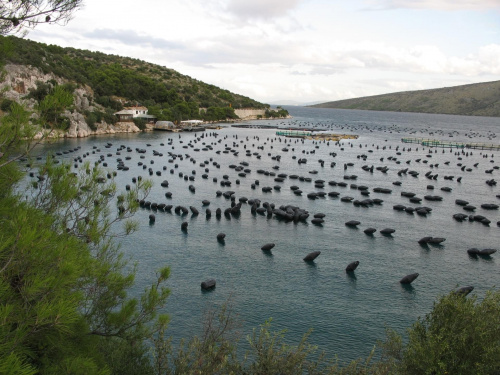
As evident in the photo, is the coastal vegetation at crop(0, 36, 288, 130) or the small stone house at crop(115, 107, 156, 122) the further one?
the small stone house at crop(115, 107, 156, 122)

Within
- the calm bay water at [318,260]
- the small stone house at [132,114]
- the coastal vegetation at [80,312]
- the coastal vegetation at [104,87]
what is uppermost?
the coastal vegetation at [104,87]

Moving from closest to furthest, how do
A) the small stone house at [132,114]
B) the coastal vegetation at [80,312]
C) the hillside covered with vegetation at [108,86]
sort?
the coastal vegetation at [80,312] → the hillside covered with vegetation at [108,86] → the small stone house at [132,114]

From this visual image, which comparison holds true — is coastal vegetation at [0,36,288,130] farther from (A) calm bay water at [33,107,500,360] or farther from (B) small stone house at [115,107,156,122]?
(A) calm bay water at [33,107,500,360]

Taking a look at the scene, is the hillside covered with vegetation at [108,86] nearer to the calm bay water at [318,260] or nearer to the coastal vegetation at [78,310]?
the calm bay water at [318,260]

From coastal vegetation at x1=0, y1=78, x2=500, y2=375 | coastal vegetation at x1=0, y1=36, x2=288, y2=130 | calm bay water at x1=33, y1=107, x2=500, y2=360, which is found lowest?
calm bay water at x1=33, y1=107, x2=500, y2=360

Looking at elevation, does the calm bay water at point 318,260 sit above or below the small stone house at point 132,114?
below

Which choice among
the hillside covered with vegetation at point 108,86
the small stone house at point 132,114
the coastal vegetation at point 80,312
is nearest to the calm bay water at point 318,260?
the coastal vegetation at point 80,312

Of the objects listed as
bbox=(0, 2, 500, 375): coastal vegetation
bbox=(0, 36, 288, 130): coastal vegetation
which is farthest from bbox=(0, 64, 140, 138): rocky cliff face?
bbox=(0, 2, 500, 375): coastal vegetation

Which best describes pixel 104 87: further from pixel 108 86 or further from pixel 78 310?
pixel 78 310

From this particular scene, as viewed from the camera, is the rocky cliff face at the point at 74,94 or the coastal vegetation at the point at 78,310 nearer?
the coastal vegetation at the point at 78,310

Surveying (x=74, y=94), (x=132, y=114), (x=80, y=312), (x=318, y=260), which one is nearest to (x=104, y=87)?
(x=132, y=114)

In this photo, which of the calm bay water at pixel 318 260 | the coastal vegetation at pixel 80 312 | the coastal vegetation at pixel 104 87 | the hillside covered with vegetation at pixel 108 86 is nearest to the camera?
the coastal vegetation at pixel 80 312

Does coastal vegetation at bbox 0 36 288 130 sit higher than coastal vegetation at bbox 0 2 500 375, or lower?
higher

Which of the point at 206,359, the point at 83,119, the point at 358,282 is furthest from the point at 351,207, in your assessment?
the point at 83,119
